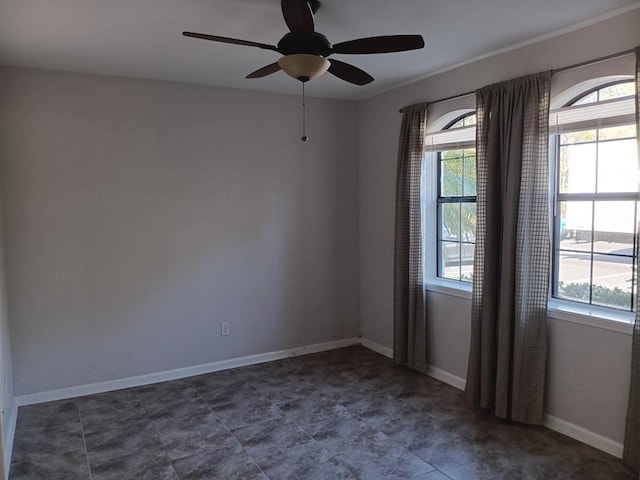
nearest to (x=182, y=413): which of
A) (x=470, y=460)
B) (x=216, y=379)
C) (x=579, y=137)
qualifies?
(x=216, y=379)

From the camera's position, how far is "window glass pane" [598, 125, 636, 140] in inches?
A: 112

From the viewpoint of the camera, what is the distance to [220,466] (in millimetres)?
2818

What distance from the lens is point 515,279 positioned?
3.21 m

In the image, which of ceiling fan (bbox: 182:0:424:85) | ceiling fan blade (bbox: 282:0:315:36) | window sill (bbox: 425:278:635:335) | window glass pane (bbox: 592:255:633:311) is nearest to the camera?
ceiling fan blade (bbox: 282:0:315:36)

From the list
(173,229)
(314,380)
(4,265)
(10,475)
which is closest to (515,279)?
(314,380)

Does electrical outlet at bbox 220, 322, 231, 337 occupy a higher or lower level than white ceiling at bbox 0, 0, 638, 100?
lower

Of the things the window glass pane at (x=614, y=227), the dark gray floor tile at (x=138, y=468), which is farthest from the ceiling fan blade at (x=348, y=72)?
the dark gray floor tile at (x=138, y=468)

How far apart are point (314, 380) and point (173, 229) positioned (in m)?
1.74

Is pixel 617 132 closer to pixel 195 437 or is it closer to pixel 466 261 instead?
pixel 466 261

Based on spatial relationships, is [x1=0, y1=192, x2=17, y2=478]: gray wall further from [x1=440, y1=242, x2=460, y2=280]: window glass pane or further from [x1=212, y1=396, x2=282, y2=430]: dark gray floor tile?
[x1=440, y1=242, x2=460, y2=280]: window glass pane

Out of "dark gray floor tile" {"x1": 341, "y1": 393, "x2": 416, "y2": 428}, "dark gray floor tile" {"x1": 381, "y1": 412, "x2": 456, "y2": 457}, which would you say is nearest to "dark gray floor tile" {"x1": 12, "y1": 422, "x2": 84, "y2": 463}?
"dark gray floor tile" {"x1": 341, "y1": 393, "x2": 416, "y2": 428}

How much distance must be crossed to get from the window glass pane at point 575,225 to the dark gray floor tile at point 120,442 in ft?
9.46

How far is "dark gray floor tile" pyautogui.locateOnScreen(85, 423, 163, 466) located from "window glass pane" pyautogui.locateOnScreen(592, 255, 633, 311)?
2.87 metres

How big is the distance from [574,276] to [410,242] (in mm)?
1362
